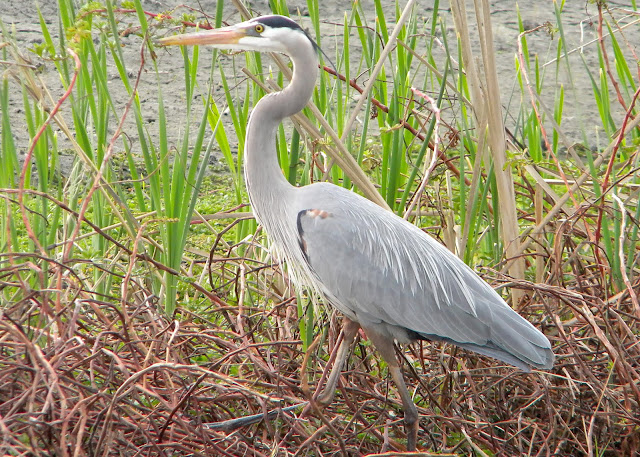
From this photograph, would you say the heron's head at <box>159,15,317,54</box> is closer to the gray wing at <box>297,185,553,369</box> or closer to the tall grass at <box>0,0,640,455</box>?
the tall grass at <box>0,0,640,455</box>

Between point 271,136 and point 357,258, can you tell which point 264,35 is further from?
point 357,258

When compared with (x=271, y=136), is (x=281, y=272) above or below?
below

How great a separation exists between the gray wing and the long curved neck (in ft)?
0.41

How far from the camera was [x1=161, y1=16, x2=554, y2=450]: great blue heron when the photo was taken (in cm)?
267

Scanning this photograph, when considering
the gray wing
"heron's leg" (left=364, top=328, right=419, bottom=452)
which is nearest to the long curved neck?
the gray wing

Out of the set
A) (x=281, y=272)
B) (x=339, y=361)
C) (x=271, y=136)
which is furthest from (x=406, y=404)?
(x=271, y=136)

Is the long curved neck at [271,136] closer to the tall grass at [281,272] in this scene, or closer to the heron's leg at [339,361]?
the tall grass at [281,272]

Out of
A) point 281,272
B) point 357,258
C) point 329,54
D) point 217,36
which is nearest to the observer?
point 217,36

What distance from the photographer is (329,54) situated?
253 inches

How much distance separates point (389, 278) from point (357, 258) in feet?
0.42

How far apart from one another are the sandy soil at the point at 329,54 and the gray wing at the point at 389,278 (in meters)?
2.62

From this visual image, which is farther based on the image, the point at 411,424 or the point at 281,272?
the point at 281,272

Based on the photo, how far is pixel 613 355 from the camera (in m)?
2.48

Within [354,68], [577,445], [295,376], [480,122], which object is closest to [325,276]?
[295,376]
